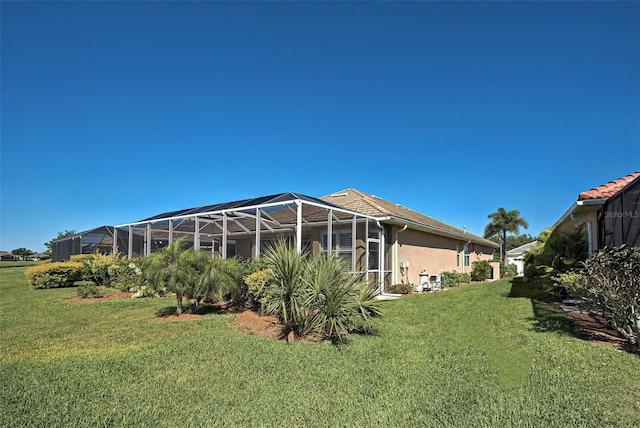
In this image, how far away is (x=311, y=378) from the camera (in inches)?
170

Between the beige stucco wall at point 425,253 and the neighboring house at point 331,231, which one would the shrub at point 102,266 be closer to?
the neighboring house at point 331,231

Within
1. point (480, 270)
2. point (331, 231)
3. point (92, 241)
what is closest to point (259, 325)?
point (331, 231)

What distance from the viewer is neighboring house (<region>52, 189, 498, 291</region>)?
40.1 feet

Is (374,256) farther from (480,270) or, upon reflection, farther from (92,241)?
(92,241)

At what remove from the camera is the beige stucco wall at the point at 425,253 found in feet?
51.6

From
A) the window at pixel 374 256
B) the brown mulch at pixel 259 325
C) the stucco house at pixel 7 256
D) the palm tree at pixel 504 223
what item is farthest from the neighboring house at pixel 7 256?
the palm tree at pixel 504 223

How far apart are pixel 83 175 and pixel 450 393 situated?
20.0m

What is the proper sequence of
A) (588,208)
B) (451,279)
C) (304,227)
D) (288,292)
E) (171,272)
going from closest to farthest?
(288,292) → (171,272) → (588,208) → (304,227) → (451,279)

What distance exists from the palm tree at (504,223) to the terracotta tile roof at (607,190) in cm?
3783

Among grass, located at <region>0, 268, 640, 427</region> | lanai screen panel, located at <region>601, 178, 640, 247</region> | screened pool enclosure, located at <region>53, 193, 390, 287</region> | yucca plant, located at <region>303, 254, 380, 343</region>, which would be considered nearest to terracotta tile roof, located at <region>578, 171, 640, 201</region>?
lanai screen panel, located at <region>601, 178, 640, 247</region>

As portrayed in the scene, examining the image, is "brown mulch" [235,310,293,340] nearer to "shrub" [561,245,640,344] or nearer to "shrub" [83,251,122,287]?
"shrub" [561,245,640,344]

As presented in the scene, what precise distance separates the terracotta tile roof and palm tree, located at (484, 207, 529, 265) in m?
37.8

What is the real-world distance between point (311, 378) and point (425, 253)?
1465cm

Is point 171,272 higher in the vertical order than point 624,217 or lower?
lower
